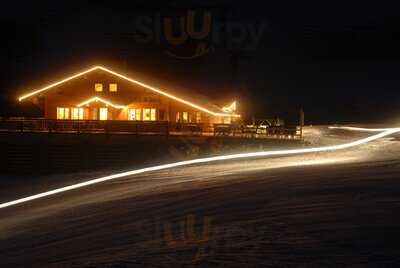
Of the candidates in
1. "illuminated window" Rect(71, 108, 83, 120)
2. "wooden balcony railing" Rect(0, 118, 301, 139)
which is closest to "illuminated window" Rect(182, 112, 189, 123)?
"wooden balcony railing" Rect(0, 118, 301, 139)

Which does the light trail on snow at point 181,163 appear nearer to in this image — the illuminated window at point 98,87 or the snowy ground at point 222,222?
the snowy ground at point 222,222

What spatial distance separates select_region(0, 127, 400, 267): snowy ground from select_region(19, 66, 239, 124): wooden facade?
22385 mm

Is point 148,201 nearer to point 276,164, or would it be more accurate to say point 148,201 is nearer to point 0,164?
point 276,164

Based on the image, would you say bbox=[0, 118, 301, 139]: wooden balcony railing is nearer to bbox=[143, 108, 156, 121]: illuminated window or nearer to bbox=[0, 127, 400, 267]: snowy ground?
bbox=[143, 108, 156, 121]: illuminated window

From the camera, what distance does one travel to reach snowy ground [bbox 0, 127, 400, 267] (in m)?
9.61

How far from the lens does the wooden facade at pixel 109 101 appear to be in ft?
146

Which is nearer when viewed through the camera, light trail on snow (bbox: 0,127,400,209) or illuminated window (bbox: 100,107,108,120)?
light trail on snow (bbox: 0,127,400,209)

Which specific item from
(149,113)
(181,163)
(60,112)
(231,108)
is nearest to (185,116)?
(149,113)

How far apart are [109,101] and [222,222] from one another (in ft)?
111

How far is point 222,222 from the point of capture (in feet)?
40.3

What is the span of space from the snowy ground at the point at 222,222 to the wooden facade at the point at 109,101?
73.4 ft

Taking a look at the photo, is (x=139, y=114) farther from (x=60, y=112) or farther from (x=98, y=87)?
(x=60, y=112)

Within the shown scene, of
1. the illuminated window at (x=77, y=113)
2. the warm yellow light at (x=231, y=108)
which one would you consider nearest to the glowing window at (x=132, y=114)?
the illuminated window at (x=77, y=113)

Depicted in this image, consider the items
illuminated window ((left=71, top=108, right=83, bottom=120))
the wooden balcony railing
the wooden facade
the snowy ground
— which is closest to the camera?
the snowy ground
